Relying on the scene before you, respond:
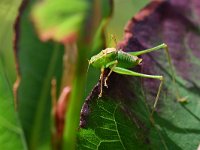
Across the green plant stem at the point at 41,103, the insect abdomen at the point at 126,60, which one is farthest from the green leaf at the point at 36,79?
the insect abdomen at the point at 126,60

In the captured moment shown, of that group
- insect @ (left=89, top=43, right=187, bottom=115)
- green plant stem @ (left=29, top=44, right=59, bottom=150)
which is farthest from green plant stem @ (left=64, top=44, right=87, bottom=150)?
green plant stem @ (left=29, top=44, right=59, bottom=150)

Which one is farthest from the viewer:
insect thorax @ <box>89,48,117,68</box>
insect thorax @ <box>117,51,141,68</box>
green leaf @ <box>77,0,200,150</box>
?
insect thorax @ <box>89,48,117,68</box>

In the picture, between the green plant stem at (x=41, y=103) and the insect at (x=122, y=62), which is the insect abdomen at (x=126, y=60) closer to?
the insect at (x=122, y=62)

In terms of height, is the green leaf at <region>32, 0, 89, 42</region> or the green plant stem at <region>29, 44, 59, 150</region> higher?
the green leaf at <region>32, 0, 89, 42</region>

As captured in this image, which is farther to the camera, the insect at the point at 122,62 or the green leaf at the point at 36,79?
the green leaf at the point at 36,79

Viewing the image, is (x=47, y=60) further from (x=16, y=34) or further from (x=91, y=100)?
(x=91, y=100)

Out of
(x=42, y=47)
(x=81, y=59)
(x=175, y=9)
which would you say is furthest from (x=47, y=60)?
(x=175, y=9)

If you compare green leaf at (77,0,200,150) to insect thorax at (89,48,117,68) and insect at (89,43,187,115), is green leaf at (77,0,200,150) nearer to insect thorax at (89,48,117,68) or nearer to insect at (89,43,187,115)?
insect at (89,43,187,115)
